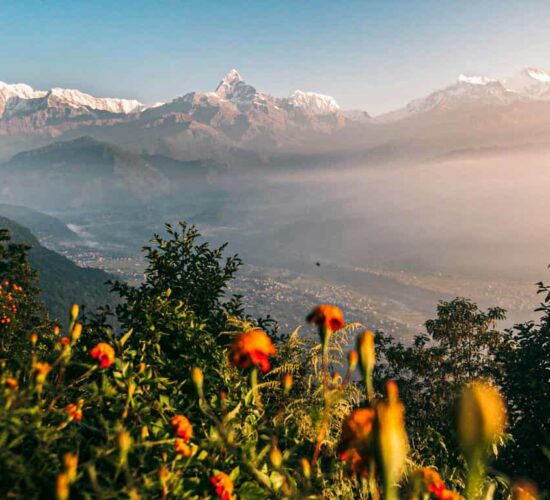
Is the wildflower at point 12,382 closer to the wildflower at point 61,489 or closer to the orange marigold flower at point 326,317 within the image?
the wildflower at point 61,489

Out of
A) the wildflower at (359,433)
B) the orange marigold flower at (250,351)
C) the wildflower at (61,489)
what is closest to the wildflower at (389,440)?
the wildflower at (359,433)

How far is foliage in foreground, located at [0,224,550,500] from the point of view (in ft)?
5.93

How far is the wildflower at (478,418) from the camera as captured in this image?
50.6 inches

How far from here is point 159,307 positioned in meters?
6.43

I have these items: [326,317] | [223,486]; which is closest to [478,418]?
[326,317]

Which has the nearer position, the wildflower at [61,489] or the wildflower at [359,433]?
the wildflower at [61,489]

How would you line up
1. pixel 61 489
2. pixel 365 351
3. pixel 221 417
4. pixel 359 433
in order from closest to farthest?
pixel 61 489 < pixel 359 433 < pixel 365 351 < pixel 221 417

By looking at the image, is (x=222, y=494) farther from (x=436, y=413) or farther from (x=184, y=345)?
(x=436, y=413)

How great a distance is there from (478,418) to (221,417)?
108 inches

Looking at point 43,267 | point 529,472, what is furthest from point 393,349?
point 43,267

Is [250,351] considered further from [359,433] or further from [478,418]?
[478,418]

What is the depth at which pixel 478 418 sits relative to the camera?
1290mm

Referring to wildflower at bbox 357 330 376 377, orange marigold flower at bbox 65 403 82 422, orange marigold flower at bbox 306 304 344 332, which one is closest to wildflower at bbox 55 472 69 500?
orange marigold flower at bbox 65 403 82 422

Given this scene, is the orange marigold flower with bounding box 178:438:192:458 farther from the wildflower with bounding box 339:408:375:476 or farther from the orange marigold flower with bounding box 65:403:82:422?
the wildflower with bounding box 339:408:375:476
